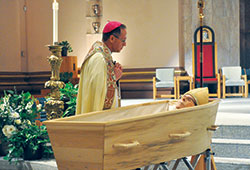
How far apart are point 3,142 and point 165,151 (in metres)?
2.46

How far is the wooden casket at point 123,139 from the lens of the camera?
1.77 meters

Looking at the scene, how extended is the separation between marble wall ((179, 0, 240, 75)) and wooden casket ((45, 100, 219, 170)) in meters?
9.14

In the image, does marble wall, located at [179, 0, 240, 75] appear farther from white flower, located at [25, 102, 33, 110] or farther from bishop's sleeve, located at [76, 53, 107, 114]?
bishop's sleeve, located at [76, 53, 107, 114]

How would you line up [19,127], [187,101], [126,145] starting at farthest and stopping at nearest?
[19,127], [187,101], [126,145]

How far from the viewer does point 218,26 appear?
11586mm

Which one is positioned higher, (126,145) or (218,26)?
→ (218,26)

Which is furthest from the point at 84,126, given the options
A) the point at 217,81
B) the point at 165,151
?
the point at 217,81

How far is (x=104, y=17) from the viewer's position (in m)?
11.9

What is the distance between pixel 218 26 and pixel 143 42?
2.03m

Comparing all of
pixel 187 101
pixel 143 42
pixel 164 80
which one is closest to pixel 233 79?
pixel 164 80

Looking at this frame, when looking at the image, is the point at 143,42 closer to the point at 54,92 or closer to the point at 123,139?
the point at 54,92

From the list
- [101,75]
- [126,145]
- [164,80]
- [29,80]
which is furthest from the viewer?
[29,80]

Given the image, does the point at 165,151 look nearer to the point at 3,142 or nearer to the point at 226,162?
the point at 226,162

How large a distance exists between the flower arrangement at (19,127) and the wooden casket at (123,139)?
1.84 m
